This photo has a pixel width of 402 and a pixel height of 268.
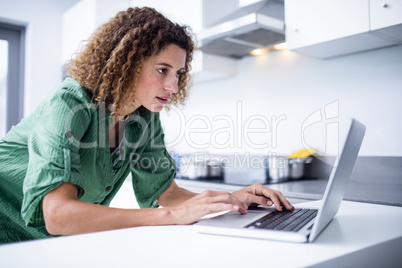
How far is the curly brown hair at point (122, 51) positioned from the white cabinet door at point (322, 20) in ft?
2.34

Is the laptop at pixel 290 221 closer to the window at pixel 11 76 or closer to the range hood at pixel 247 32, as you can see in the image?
the range hood at pixel 247 32

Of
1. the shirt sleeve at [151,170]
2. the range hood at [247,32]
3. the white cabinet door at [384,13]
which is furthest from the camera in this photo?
the range hood at [247,32]

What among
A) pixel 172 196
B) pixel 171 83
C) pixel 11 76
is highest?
pixel 11 76

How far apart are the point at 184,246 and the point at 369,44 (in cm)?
144

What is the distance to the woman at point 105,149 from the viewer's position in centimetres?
74

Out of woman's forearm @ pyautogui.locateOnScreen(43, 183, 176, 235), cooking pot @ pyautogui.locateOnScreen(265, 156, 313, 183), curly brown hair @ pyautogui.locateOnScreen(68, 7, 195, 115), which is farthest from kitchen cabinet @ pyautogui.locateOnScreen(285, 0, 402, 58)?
woman's forearm @ pyautogui.locateOnScreen(43, 183, 176, 235)

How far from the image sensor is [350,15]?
55.9 inches

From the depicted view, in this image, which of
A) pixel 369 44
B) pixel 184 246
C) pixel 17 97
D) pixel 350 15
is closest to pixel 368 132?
pixel 369 44

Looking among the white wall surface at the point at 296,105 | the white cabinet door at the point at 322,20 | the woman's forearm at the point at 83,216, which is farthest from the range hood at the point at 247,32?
the woman's forearm at the point at 83,216

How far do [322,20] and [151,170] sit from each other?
3.29ft

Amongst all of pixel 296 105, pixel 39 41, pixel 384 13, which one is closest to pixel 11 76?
pixel 39 41

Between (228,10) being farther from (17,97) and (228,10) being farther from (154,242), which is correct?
(17,97)

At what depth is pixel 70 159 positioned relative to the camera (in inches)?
29.9

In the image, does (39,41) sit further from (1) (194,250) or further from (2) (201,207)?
(1) (194,250)
